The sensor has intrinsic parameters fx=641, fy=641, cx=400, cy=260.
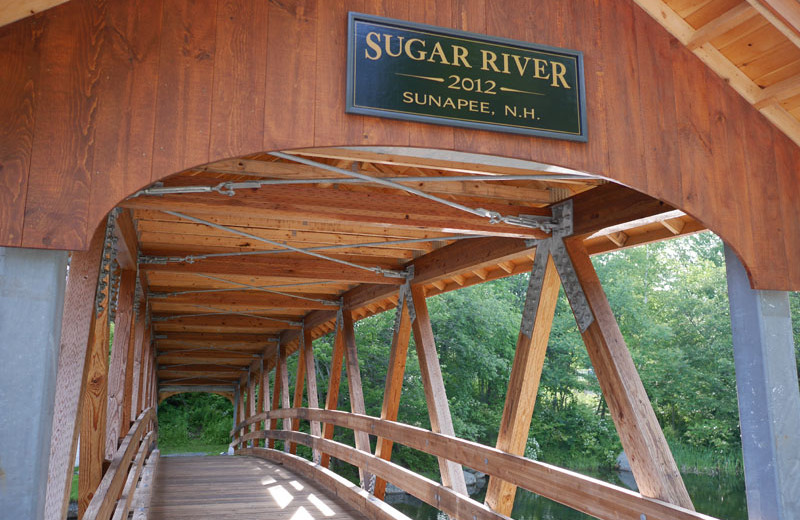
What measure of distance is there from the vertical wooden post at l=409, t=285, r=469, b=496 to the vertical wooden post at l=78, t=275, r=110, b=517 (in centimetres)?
238

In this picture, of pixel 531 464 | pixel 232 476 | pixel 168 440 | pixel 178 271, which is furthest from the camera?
pixel 168 440

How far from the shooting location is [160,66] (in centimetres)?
233

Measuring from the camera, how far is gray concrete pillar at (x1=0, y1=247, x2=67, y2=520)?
2.00 metres

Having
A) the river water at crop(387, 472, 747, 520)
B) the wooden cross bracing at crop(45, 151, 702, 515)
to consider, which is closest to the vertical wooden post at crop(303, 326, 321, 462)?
the wooden cross bracing at crop(45, 151, 702, 515)

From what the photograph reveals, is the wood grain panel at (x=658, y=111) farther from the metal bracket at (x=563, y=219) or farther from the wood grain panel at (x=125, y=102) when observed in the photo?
the wood grain panel at (x=125, y=102)

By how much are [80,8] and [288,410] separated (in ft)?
23.4

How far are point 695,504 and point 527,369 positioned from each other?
12633 mm

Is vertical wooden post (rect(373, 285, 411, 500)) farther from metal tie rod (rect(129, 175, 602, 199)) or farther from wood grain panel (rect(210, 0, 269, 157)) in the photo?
wood grain panel (rect(210, 0, 269, 157))

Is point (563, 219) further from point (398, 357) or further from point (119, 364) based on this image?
point (119, 364)

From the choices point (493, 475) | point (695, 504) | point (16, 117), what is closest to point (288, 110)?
point (16, 117)

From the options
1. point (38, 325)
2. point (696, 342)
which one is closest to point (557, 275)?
point (38, 325)

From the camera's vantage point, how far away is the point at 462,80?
271 centimetres

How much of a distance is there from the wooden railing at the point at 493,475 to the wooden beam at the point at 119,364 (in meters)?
1.91

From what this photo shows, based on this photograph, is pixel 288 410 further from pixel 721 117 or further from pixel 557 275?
pixel 721 117
